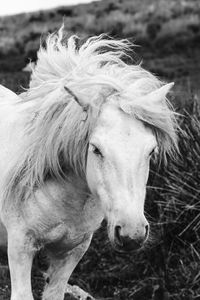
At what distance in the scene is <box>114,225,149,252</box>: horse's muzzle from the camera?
2926 mm

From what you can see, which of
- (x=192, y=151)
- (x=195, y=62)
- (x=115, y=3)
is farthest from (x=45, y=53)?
(x=115, y=3)

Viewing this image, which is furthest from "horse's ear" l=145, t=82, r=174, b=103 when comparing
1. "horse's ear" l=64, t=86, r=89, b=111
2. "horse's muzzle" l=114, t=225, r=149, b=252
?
"horse's muzzle" l=114, t=225, r=149, b=252

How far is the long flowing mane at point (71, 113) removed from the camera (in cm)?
329

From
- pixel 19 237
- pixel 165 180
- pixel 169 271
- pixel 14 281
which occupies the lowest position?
pixel 169 271

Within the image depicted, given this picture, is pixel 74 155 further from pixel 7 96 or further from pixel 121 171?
pixel 7 96

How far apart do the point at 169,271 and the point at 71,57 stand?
267 cm

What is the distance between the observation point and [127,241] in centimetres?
294

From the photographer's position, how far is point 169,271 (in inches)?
228

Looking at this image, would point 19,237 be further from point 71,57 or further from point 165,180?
point 165,180

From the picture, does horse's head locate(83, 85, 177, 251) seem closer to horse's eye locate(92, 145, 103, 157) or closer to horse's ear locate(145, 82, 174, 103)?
horse's eye locate(92, 145, 103, 157)

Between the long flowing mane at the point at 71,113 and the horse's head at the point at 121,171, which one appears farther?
the long flowing mane at the point at 71,113

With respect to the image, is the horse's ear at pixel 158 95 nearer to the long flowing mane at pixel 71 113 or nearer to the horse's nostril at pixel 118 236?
the long flowing mane at pixel 71 113

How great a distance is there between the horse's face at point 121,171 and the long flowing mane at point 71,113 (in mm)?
102

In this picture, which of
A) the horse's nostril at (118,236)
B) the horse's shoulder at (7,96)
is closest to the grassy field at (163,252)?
the horse's shoulder at (7,96)
